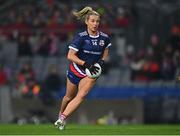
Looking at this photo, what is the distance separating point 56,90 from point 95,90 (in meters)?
1.16

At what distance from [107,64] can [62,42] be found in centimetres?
191

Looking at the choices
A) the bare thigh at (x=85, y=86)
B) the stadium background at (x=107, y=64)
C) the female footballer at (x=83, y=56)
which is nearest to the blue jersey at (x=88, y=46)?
the female footballer at (x=83, y=56)

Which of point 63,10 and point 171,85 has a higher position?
point 63,10

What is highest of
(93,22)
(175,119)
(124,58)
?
(93,22)

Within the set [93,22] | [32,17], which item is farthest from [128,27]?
[93,22]

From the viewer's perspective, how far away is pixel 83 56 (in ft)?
48.6

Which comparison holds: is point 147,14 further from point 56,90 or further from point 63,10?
point 56,90

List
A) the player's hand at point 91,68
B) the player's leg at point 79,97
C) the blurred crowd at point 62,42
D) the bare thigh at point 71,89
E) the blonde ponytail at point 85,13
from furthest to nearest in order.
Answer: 1. the blurred crowd at point 62,42
2. the bare thigh at point 71,89
3. the blonde ponytail at point 85,13
4. the player's hand at point 91,68
5. the player's leg at point 79,97

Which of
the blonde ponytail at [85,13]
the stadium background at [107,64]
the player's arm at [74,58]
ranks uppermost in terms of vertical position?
the blonde ponytail at [85,13]

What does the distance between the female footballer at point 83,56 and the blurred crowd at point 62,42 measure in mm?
9210

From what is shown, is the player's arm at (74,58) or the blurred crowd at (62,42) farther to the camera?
the blurred crowd at (62,42)

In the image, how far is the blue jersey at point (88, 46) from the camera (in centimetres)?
1461

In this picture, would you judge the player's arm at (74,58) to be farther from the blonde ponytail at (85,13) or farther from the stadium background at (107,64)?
the stadium background at (107,64)

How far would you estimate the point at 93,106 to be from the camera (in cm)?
2491
